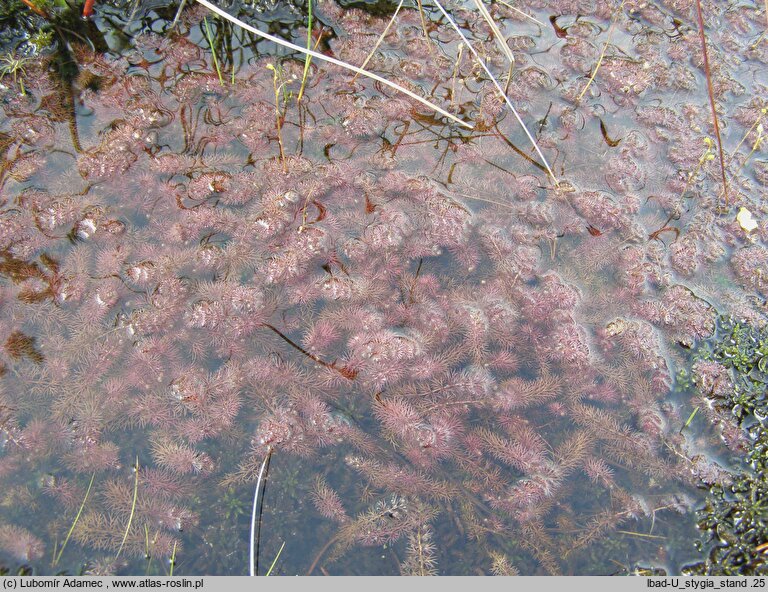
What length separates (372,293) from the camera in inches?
136

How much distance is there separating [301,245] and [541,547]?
7.86 feet

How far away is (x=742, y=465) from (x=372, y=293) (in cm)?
246

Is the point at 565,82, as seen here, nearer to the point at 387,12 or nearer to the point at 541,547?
the point at 387,12

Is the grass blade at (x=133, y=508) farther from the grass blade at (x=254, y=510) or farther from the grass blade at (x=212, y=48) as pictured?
the grass blade at (x=212, y=48)

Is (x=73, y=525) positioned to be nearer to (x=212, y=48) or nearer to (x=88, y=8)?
(x=212, y=48)

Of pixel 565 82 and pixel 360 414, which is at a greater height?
pixel 565 82

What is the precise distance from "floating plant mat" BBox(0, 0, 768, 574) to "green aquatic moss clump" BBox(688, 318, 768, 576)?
131 mm

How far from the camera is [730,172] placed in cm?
395

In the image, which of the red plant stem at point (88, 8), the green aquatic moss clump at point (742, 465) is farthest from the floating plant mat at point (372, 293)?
the red plant stem at point (88, 8)

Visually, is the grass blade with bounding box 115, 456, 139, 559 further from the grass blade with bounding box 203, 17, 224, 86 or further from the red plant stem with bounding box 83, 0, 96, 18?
the red plant stem with bounding box 83, 0, 96, 18

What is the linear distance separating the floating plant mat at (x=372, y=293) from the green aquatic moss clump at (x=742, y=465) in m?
0.13

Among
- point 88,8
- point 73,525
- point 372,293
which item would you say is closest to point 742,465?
point 372,293

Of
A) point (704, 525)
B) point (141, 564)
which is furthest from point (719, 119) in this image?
point (141, 564)

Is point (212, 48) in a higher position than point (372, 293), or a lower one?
higher
